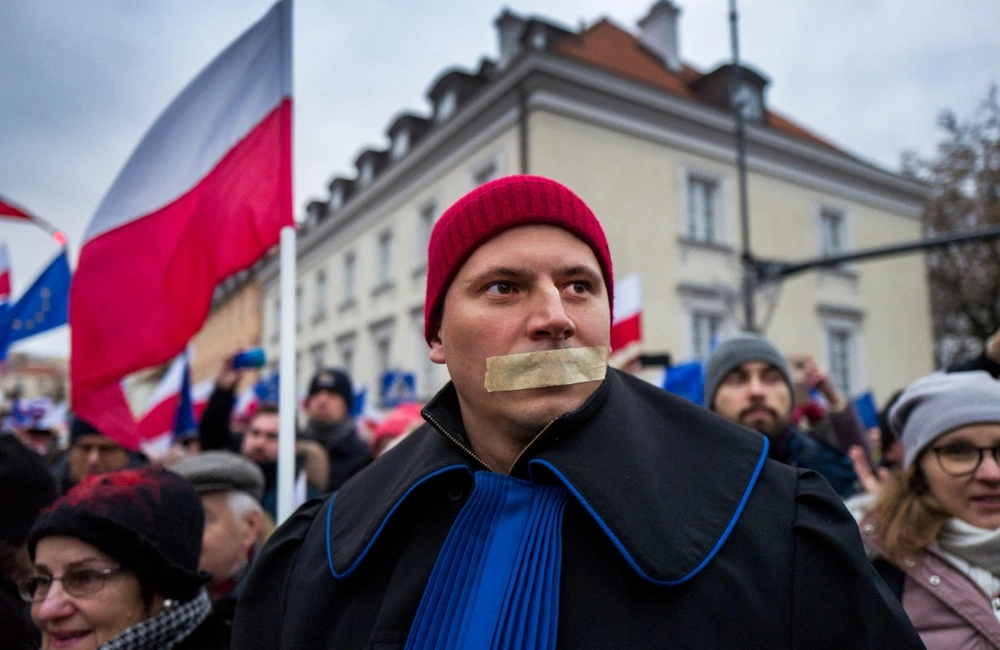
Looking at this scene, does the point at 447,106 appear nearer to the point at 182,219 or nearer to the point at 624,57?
the point at 624,57

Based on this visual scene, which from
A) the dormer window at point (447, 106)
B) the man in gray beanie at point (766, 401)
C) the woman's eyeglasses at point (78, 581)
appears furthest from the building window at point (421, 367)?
the woman's eyeglasses at point (78, 581)

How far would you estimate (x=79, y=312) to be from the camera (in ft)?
11.3

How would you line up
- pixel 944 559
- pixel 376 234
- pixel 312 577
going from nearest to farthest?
pixel 312 577 < pixel 944 559 < pixel 376 234

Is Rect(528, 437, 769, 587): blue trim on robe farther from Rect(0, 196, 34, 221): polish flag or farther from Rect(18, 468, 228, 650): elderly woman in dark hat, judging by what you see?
Rect(0, 196, 34, 221): polish flag

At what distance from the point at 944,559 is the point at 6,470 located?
2.93 m

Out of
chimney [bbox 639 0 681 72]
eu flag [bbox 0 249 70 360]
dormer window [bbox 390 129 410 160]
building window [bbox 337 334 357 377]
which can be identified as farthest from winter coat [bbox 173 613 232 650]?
building window [bbox 337 334 357 377]

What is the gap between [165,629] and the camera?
7.27 ft

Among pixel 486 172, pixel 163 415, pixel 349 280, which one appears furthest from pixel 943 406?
pixel 349 280

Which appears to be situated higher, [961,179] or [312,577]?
[961,179]

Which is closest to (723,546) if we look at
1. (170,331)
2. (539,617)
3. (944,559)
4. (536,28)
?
(539,617)

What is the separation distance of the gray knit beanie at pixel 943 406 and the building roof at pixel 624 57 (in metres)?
15.1

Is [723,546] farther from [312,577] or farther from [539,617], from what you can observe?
[312,577]

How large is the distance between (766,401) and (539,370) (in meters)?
2.04

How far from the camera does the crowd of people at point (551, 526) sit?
1304 millimetres
